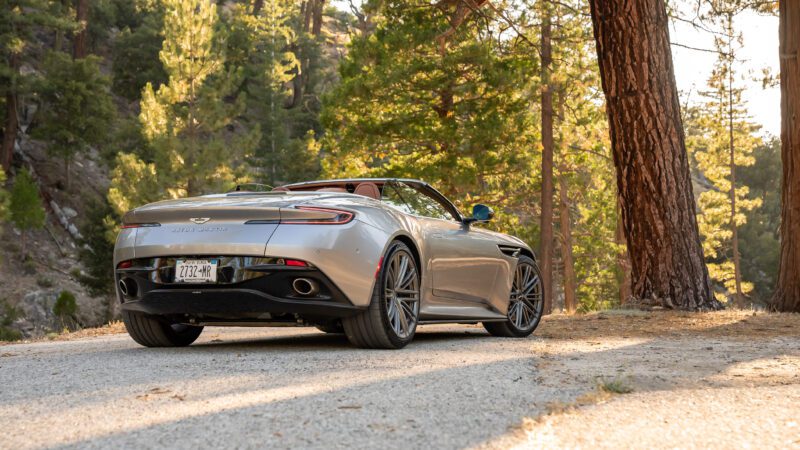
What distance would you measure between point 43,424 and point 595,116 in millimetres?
28401

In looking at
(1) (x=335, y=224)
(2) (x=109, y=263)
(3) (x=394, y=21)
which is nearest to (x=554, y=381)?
(1) (x=335, y=224)

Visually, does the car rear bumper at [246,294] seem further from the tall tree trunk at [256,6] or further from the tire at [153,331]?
the tall tree trunk at [256,6]

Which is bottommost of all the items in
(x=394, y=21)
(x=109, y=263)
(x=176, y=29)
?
(x=109, y=263)

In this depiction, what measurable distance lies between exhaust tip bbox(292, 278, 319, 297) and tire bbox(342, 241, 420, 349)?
1.44 feet

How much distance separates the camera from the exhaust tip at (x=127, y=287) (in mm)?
6613

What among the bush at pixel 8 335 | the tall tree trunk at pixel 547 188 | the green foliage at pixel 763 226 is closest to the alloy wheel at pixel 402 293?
the tall tree trunk at pixel 547 188

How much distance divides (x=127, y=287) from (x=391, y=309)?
6.18 feet

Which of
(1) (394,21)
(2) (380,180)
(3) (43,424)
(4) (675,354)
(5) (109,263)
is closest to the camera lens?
(3) (43,424)

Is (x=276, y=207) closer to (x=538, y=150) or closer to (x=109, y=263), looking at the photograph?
(x=538, y=150)

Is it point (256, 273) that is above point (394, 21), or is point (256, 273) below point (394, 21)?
below

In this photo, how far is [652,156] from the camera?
465 inches

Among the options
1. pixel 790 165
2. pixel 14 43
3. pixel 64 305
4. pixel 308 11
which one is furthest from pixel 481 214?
pixel 308 11

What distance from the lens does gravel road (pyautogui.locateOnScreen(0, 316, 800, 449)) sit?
3.48 m

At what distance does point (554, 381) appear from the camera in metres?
4.96
